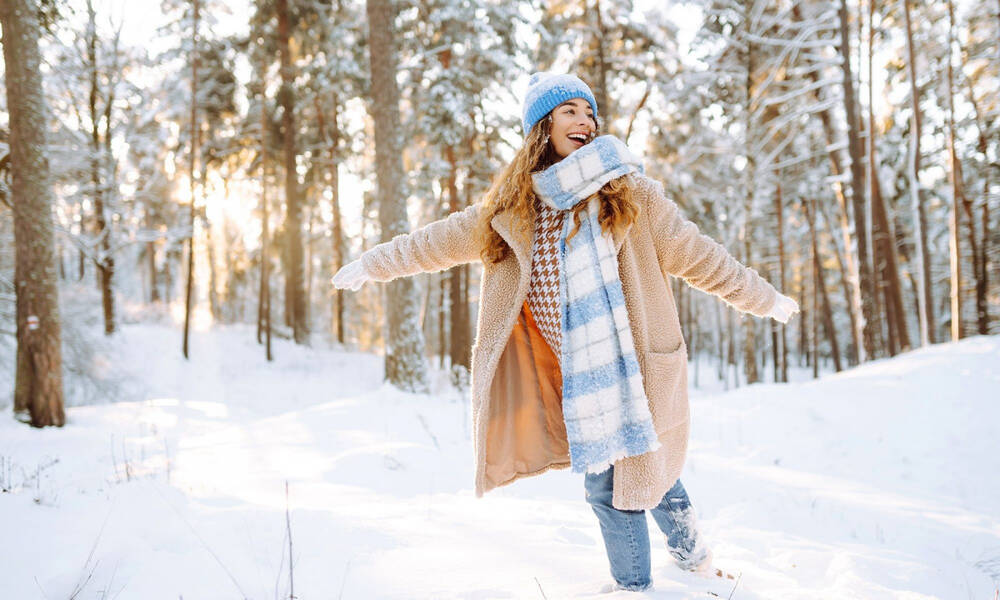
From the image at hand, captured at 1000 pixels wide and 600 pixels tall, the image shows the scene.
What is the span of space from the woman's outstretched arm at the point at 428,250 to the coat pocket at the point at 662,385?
2.93 feet

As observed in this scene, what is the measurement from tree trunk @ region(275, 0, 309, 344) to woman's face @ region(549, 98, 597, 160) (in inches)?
689

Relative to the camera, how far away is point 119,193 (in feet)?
54.9

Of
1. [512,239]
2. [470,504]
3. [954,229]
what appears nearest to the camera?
[512,239]

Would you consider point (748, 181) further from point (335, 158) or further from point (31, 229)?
point (31, 229)

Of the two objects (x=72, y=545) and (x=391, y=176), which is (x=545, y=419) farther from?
(x=391, y=176)

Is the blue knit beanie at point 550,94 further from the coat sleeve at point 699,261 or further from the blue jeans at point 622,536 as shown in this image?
the blue jeans at point 622,536

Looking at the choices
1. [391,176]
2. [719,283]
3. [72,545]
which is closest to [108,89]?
[391,176]

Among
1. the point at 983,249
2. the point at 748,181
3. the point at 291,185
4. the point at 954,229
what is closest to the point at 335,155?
the point at 291,185

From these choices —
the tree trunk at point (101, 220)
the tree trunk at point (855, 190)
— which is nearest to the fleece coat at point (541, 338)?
the tree trunk at point (855, 190)

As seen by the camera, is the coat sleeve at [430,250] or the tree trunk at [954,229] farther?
the tree trunk at [954,229]

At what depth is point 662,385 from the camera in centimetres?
224

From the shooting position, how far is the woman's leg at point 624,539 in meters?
2.29

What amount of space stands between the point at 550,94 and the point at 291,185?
Answer: 694 inches

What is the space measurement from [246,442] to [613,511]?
4.77 m
